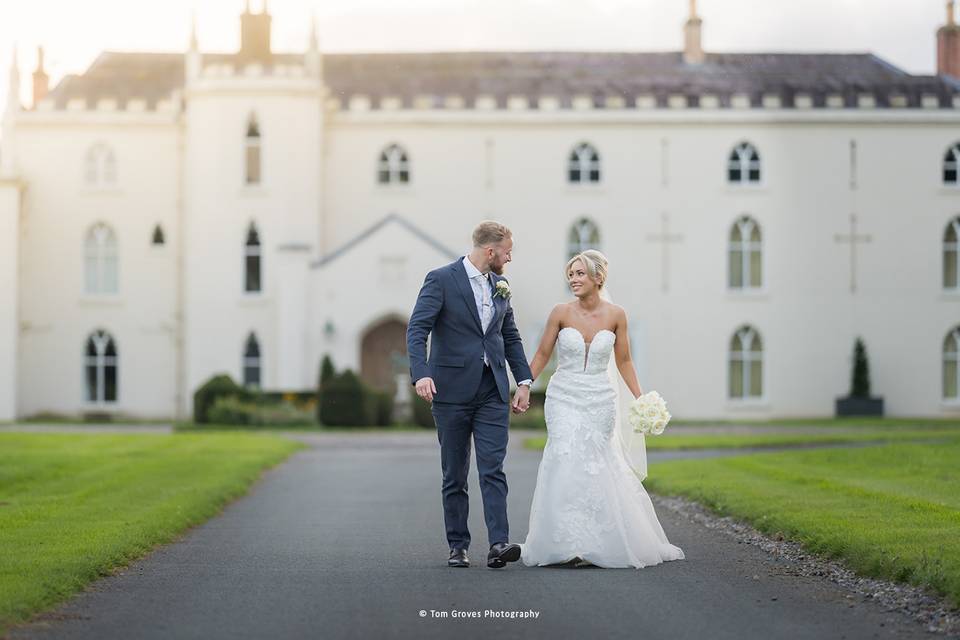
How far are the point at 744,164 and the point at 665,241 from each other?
2965mm

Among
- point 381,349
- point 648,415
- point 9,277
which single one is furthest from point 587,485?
point 9,277

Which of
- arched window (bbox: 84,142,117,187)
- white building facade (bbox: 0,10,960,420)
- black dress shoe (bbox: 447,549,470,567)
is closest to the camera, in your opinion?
black dress shoe (bbox: 447,549,470,567)

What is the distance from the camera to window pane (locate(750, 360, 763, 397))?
1652 inches

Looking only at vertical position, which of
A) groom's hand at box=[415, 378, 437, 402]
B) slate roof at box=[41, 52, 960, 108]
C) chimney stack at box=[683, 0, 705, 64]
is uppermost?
chimney stack at box=[683, 0, 705, 64]

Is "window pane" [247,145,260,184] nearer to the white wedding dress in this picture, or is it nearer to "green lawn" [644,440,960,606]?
"green lawn" [644,440,960,606]

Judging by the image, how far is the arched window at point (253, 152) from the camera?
132ft

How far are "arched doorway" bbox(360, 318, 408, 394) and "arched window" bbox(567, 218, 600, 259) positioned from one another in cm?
525

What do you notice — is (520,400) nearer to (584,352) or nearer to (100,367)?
(584,352)

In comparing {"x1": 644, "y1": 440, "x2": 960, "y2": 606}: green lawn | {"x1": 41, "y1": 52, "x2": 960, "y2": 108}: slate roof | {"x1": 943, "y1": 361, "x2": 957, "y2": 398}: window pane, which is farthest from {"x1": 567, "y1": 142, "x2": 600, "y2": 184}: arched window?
{"x1": 644, "y1": 440, "x2": 960, "y2": 606}: green lawn

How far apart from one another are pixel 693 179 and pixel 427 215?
7.04m

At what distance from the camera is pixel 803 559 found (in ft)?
35.1

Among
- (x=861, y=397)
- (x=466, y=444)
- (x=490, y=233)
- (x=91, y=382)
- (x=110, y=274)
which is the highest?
(x=110, y=274)

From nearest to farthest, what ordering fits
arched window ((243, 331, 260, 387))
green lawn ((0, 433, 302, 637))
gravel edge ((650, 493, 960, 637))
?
gravel edge ((650, 493, 960, 637))
green lawn ((0, 433, 302, 637))
arched window ((243, 331, 260, 387))

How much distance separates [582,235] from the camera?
1668 inches
